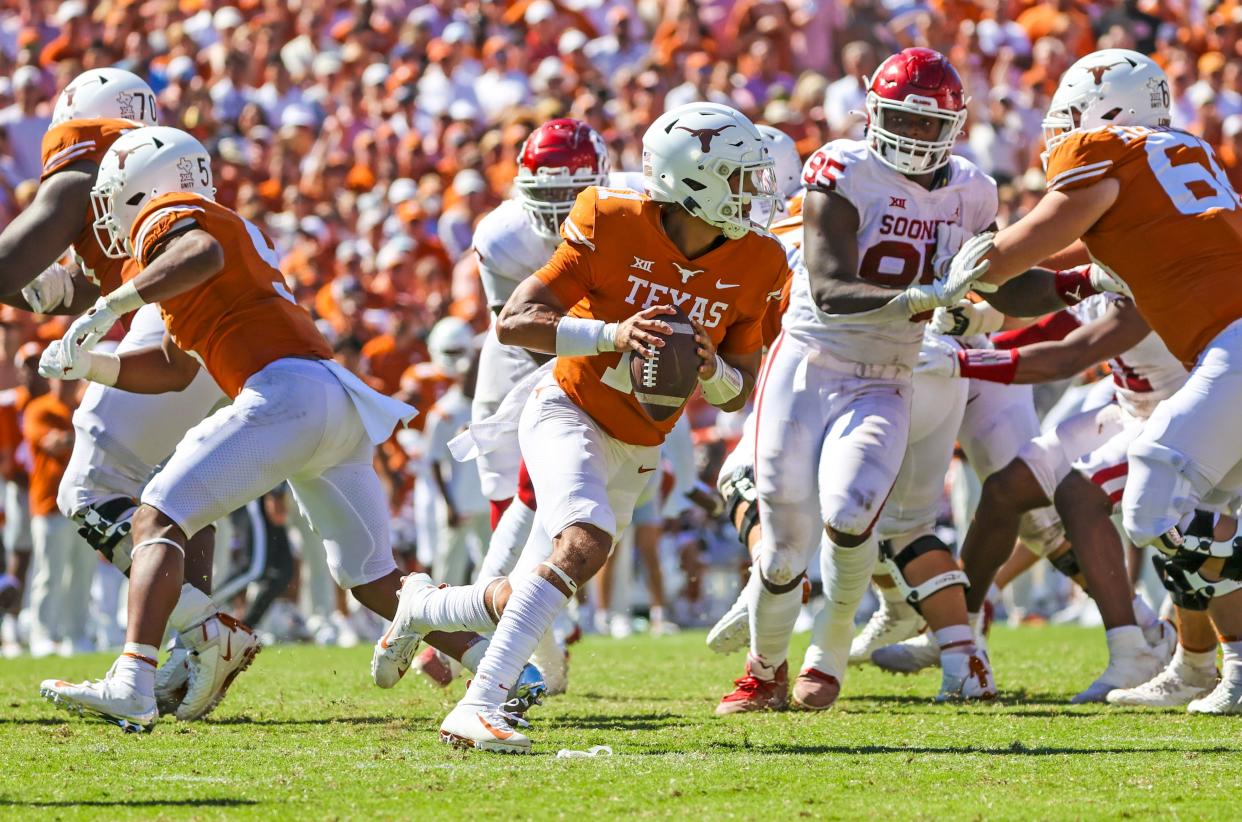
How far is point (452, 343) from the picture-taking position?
1169cm

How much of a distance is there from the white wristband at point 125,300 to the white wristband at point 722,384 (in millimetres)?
1781

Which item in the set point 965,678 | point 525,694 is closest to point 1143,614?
point 965,678

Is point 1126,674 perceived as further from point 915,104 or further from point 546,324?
point 546,324

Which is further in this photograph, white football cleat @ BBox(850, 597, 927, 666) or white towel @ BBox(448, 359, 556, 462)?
white football cleat @ BBox(850, 597, 927, 666)

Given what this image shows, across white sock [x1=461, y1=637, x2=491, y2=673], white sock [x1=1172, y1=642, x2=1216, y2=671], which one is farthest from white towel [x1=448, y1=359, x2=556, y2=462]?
white sock [x1=1172, y1=642, x2=1216, y2=671]

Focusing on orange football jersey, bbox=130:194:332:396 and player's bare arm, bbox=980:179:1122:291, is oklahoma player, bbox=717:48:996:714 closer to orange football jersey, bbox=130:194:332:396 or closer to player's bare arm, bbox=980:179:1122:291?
player's bare arm, bbox=980:179:1122:291

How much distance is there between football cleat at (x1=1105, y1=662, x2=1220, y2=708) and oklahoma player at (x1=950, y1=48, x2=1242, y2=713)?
0.66 metres

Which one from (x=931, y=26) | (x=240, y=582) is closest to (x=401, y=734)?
(x=240, y=582)

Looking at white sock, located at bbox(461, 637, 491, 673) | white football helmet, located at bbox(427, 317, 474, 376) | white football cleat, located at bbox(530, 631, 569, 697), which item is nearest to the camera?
white sock, located at bbox(461, 637, 491, 673)

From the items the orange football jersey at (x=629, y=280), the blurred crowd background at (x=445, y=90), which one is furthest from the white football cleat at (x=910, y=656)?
the blurred crowd background at (x=445, y=90)

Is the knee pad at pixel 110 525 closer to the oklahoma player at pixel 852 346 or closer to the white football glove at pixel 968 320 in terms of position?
the oklahoma player at pixel 852 346

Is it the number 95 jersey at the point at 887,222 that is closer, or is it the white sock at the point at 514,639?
the white sock at the point at 514,639

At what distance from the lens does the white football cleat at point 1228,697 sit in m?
6.12

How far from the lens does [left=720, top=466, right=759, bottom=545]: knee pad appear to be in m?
7.16
